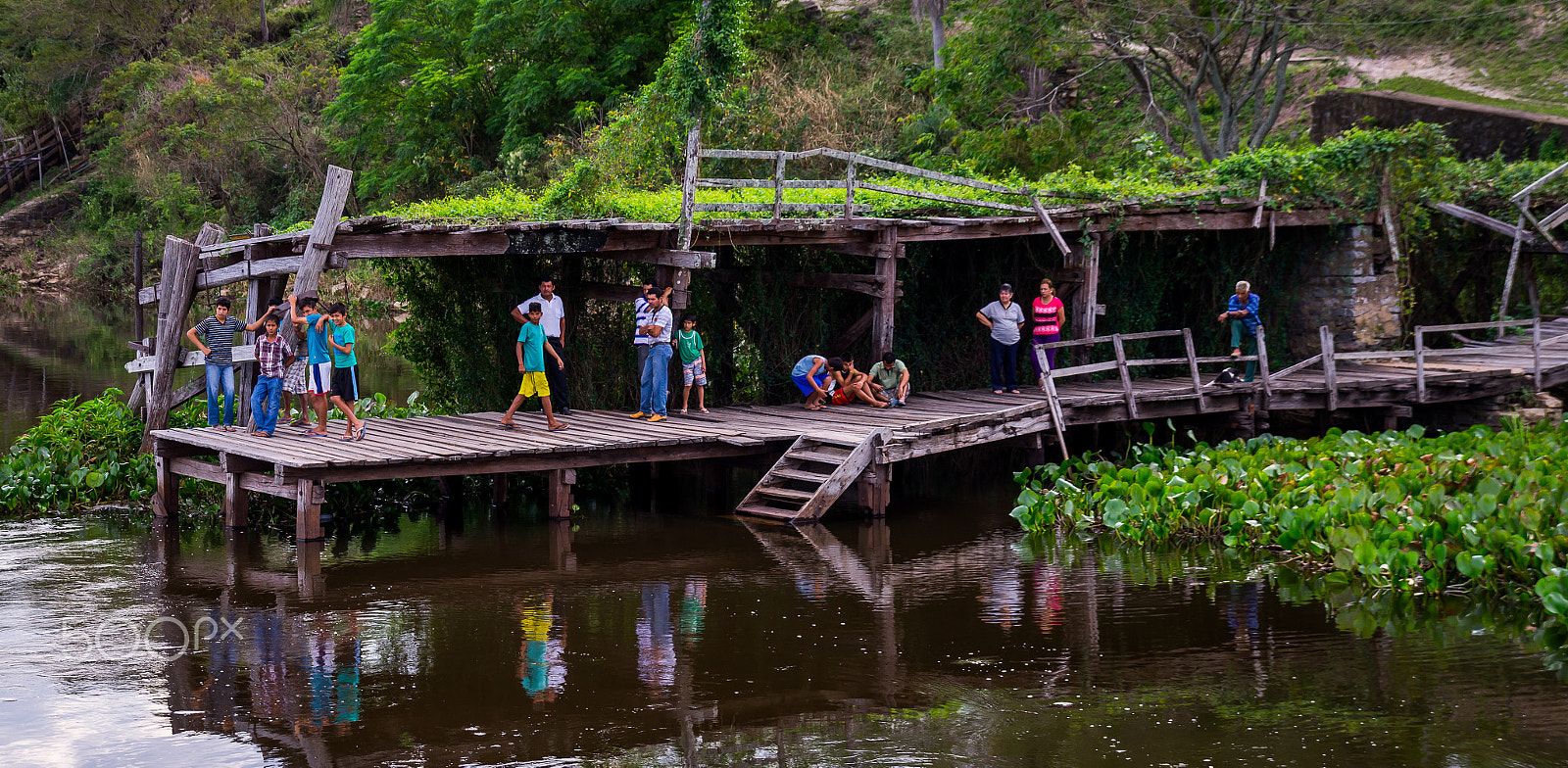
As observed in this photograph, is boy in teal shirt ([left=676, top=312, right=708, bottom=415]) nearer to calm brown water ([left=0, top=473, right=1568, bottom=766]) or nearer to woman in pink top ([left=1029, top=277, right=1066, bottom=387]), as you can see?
calm brown water ([left=0, top=473, right=1568, bottom=766])

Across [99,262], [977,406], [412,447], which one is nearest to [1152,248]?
[977,406]

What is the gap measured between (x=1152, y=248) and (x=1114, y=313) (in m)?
0.99

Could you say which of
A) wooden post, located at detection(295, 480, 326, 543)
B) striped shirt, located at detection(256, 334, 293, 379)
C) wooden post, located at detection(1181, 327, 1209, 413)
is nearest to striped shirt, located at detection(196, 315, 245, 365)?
striped shirt, located at detection(256, 334, 293, 379)

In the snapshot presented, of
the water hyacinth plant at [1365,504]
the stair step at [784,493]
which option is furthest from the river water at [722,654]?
the stair step at [784,493]

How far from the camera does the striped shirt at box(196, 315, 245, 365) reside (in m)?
13.3

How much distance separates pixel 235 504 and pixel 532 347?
303 centimetres

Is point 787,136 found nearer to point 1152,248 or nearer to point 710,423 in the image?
point 1152,248

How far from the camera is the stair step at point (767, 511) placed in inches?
542

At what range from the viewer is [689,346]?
15.0m

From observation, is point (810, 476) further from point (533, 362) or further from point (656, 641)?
point (656, 641)

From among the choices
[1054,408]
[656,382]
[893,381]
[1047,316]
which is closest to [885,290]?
[893,381]

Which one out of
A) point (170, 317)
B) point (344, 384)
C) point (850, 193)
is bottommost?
point (344, 384)

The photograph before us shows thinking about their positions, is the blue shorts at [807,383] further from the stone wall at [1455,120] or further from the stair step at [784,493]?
the stone wall at [1455,120]

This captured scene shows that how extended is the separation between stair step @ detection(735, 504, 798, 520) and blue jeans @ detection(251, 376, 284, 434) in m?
4.49
